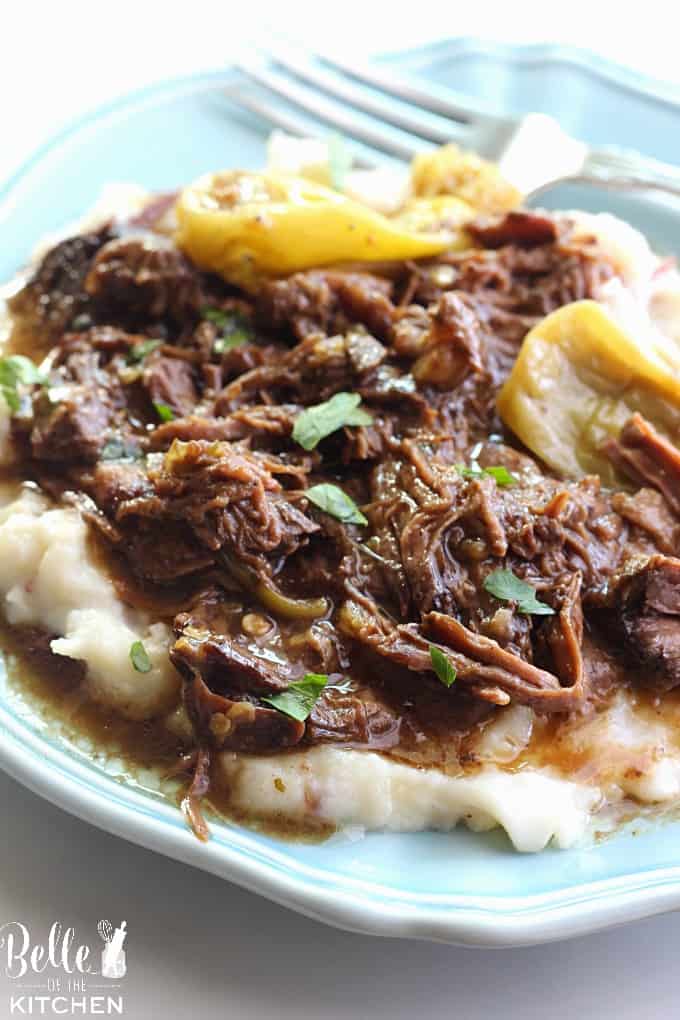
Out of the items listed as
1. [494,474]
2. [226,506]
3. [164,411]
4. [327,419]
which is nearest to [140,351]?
[164,411]

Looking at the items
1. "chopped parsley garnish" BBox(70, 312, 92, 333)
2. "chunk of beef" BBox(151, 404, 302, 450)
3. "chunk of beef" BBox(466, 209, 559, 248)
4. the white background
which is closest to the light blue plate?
the white background

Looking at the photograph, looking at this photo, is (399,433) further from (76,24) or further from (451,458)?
(76,24)

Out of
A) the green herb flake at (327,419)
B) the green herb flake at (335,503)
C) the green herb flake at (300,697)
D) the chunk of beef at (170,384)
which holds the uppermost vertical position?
the green herb flake at (327,419)

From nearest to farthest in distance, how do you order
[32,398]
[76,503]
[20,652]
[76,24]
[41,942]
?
[41,942] < [20,652] < [76,503] < [32,398] < [76,24]

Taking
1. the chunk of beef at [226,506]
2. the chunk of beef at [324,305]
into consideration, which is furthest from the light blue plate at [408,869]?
the chunk of beef at [324,305]

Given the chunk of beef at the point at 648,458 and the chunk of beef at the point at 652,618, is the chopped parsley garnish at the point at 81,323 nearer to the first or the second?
the chunk of beef at the point at 648,458

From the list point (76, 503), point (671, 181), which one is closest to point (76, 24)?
point (671, 181)

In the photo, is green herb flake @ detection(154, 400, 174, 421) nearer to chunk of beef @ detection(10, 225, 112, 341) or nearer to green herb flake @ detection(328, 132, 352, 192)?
chunk of beef @ detection(10, 225, 112, 341)
